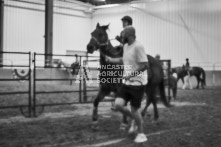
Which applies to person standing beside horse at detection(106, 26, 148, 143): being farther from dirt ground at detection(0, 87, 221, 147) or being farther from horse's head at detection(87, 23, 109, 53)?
horse's head at detection(87, 23, 109, 53)

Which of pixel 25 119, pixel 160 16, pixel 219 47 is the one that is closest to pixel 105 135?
pixel 25 119

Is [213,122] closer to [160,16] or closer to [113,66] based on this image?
[113,66]

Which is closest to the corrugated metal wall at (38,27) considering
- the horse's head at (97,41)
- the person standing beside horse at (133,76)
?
the horse's head at (97,41)

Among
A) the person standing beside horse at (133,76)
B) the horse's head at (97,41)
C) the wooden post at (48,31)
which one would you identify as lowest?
the person standing beside horse at (133,76)

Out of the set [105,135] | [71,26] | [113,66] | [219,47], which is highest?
[71,26]

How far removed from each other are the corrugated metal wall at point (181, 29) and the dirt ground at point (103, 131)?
15.0 meters

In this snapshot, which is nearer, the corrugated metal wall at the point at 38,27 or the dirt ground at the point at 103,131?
the dirt ground at the point at 103,131

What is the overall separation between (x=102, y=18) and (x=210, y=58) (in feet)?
38.7

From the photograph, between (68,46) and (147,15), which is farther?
(68,46)

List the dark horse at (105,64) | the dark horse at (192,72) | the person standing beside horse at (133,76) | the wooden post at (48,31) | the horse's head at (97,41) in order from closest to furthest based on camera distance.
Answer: the person standing beside horse at (133,76), the dark horse at (105,64), the horse's head at (97,41), the wooden post at (48,31), the dark horse at (192,72)

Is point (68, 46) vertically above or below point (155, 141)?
above

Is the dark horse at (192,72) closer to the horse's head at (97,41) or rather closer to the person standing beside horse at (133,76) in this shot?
the horse's head at (97,41)

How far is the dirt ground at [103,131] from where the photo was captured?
14.8ft

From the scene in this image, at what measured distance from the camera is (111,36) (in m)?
27.7
